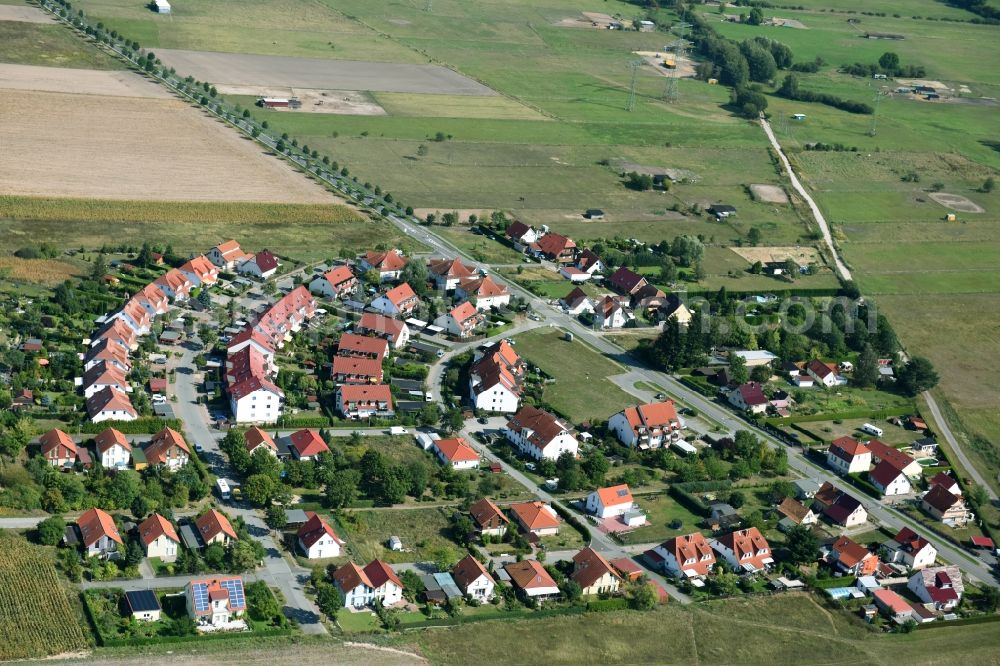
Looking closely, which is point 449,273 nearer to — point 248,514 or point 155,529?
point 248,514

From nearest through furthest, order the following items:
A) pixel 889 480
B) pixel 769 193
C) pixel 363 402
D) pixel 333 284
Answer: pixel 889 480, pixel 363 402, pixel 333 284, pixel 769 193

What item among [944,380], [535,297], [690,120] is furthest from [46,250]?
[690,120]

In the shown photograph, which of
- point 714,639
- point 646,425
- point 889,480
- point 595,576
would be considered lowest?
point 714,639

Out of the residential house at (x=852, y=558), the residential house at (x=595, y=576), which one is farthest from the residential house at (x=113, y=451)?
the residential house at (x=852, y=558)

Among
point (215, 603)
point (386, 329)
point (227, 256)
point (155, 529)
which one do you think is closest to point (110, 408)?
point (155, 529)

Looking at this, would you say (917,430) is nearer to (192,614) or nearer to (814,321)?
(814,321)
